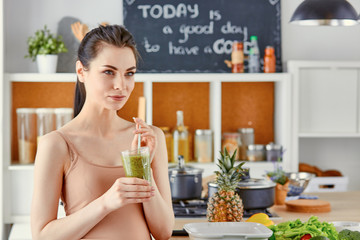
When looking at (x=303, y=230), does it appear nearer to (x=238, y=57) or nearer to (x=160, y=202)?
(x=160, y=202)

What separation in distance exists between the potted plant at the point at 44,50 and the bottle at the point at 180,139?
98 cm

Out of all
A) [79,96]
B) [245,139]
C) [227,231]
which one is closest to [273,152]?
[245,139]

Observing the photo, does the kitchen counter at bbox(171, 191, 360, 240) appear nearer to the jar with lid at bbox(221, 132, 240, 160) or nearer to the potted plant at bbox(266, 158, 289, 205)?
the potted plant at bbox(266, 158, 289, 205)

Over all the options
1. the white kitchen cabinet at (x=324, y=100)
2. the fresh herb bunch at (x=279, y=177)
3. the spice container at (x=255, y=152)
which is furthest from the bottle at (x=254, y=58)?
the fresh herb bunch at (x=279, y=177)

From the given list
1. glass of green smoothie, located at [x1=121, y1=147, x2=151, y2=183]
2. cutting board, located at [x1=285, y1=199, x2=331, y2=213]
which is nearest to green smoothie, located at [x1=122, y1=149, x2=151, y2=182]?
glass of green smoothie, located at [x1=121, y1=147, x2=151, y2=183]

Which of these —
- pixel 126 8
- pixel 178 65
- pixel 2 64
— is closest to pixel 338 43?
pixel 178 65

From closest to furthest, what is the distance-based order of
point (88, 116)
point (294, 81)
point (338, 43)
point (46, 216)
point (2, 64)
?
point (46, 216), point (88, 116), point (2, 64), point (294, 81), point (338, 43)

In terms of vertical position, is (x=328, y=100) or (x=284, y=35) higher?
(x=284, y=35)

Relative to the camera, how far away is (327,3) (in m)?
2.91

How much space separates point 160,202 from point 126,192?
21cm

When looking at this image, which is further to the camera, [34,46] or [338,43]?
[338,43]

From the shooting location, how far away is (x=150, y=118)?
416cm

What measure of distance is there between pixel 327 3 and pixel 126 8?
1866 mm

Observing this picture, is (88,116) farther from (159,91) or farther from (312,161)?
(312,161)
